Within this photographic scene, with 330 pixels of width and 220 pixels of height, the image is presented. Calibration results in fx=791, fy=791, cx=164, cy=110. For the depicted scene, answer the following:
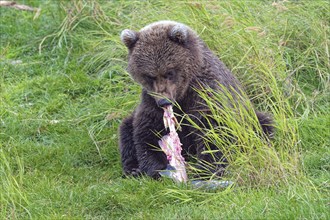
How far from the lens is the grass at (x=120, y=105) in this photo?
5672 millimetres

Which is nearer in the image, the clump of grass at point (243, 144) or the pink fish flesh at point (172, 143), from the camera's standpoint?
the clump of grass at point (243, 144)

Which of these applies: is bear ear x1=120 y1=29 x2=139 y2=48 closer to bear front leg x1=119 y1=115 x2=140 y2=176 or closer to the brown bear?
the brown bear

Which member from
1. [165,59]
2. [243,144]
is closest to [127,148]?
[165,59]

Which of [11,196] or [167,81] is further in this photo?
[167,81]

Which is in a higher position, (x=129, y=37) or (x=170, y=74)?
(x=129, y=37)

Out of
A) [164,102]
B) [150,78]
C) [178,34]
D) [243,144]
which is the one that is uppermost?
[178,34]

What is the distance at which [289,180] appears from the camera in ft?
18.4

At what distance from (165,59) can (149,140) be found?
759 mm

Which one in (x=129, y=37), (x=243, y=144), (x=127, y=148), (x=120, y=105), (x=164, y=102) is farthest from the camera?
(x=120, y=105)

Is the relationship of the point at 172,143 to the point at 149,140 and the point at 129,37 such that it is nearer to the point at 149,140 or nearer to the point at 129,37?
the point at 149,140

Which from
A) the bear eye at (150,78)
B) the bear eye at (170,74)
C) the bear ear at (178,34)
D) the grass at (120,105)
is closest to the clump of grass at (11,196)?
the grass at (120,105)

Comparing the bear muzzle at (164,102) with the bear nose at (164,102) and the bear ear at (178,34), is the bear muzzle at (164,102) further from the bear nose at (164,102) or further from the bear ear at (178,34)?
the bear ear at (178,34)

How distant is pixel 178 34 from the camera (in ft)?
21.5

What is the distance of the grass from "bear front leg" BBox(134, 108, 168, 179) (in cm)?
27
